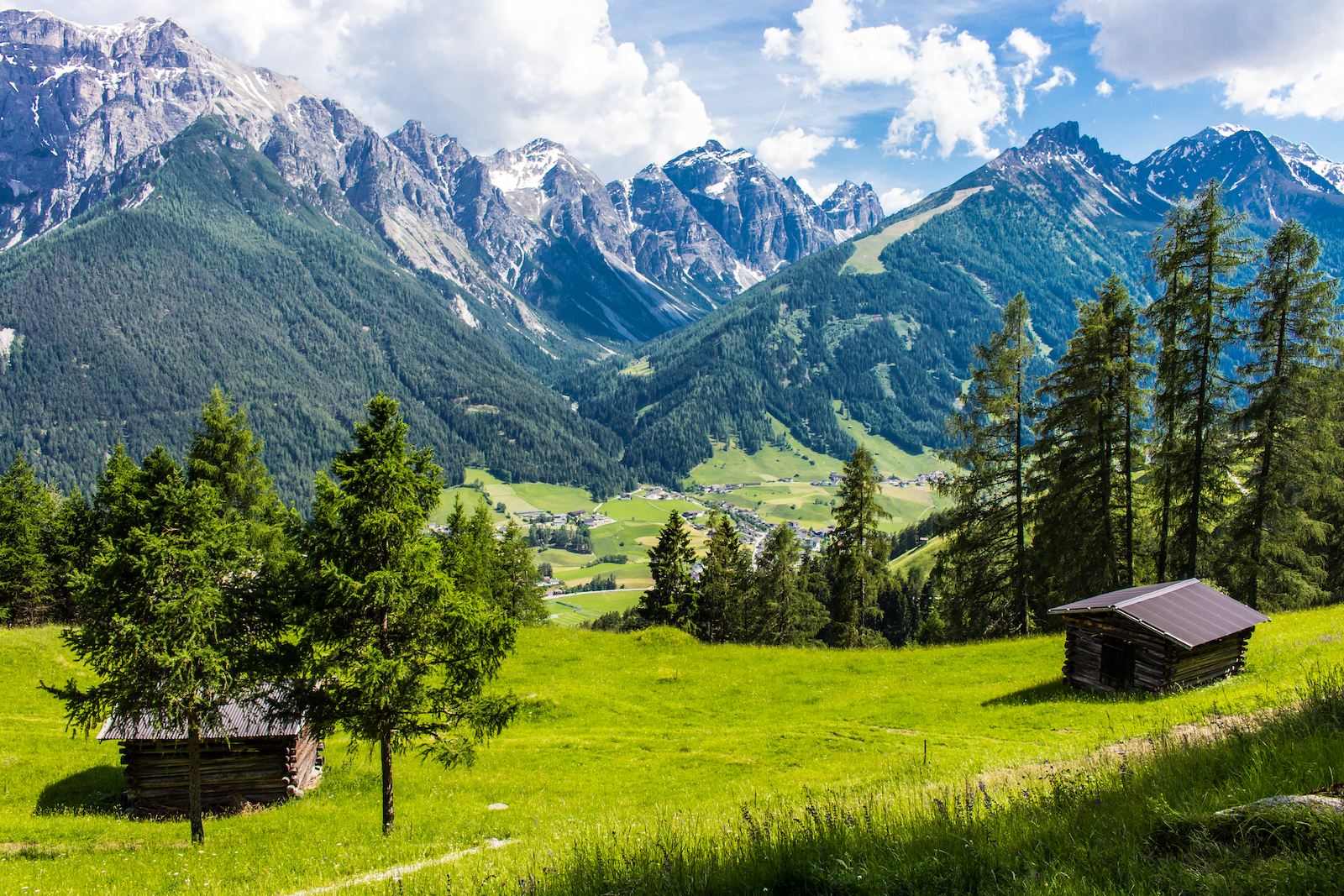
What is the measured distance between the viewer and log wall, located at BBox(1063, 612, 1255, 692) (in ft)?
74.0

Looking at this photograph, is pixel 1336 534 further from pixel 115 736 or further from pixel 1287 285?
pixel 115 736

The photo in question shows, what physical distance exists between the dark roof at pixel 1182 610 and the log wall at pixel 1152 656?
1.36ft

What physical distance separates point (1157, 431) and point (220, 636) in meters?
39.3

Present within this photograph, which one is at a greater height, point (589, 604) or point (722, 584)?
point (722, 584)

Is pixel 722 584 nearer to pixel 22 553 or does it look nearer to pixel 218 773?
pixel 218 773

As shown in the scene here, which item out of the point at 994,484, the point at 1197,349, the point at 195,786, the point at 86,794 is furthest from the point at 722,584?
the point at 195,786

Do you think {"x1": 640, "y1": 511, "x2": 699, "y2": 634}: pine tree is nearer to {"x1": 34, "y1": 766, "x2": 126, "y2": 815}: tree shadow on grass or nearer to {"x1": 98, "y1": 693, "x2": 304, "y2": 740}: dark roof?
{"x1": 98, "y1": 693, "x2": 304, "y2": 740}: dark roof

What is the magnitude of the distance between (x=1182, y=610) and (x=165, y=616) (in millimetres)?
30503

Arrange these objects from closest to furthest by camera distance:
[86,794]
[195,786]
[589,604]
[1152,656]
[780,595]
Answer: [195,786] < [1152,656] < [86,794] < [780,595] < [589,604]

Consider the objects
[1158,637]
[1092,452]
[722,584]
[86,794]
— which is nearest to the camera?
[1158,637]

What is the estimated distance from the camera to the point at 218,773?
76.6 ft

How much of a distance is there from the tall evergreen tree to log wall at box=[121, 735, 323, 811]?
1563 inches

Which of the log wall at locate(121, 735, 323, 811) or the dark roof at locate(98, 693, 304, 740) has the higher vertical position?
the dark roof at locate(98, 693, 304, 740)

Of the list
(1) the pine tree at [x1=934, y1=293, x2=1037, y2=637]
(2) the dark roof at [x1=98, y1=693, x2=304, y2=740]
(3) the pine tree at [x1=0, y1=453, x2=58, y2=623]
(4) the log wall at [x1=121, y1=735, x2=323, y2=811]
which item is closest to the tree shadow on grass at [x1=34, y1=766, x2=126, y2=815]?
(4) the log wall at [x1=121, y1=735, x2=323, y2=811]
